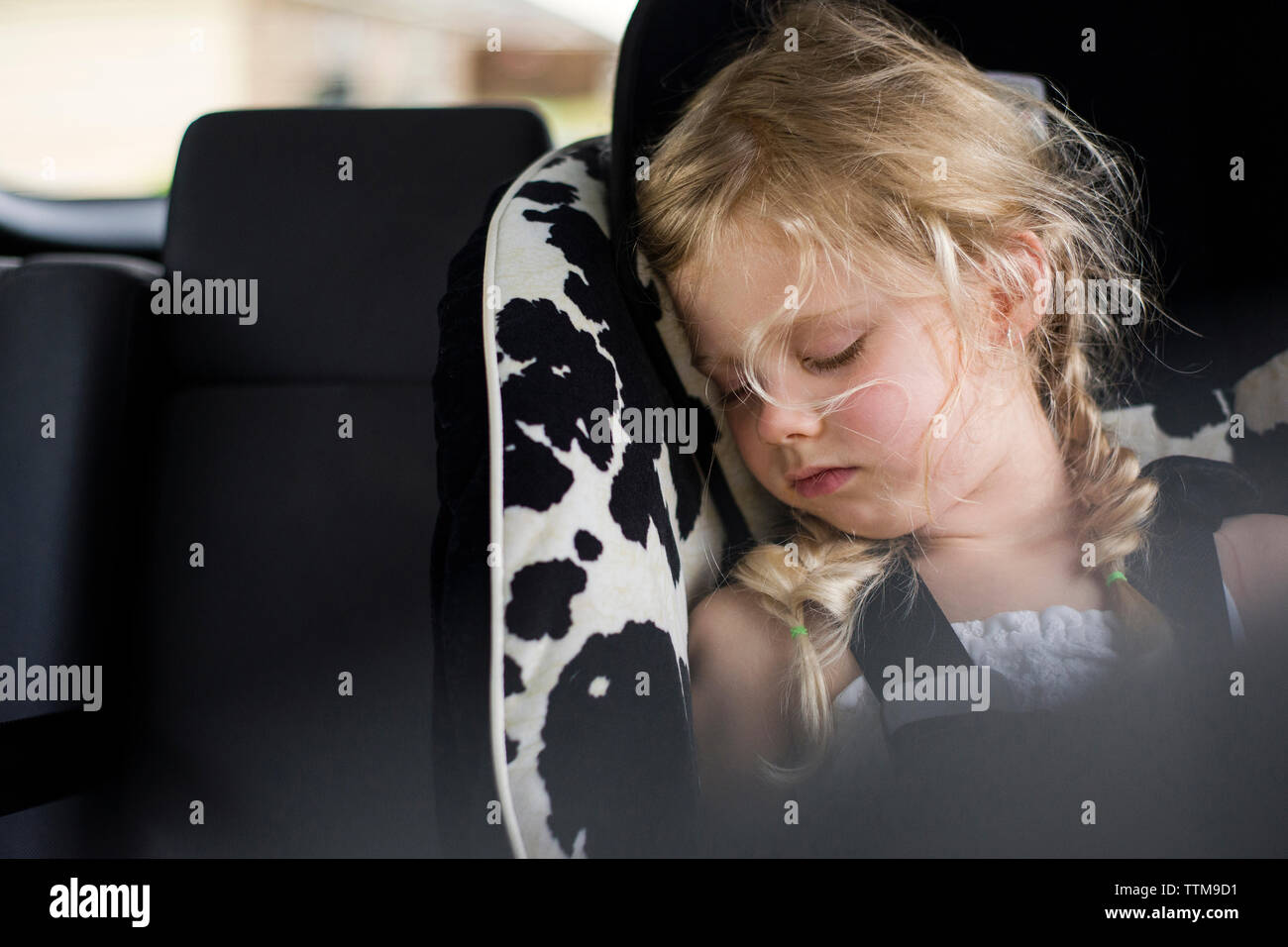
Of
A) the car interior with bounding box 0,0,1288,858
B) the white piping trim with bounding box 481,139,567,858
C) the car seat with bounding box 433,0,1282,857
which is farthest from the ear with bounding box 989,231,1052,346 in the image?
the white piping trim with bounding box 481,139,567,858

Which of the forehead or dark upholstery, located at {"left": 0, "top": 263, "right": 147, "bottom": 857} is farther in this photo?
dark upholstery, located at {"left": 0, "top": 263, "right": 147, "bottom": 857}

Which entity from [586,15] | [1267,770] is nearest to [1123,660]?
[1267,770]

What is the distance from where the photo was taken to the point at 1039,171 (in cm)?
88

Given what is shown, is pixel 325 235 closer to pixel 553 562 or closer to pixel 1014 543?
pixel 553 562

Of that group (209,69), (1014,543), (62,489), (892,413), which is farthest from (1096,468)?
(209,69)

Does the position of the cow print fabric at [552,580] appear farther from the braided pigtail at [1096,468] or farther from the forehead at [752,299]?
the braided pigtail at [1096,468]

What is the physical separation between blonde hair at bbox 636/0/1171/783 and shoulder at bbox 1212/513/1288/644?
9 cm

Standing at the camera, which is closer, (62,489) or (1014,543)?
(1014,543)

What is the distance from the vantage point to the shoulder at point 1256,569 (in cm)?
87

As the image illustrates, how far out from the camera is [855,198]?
2.60ft

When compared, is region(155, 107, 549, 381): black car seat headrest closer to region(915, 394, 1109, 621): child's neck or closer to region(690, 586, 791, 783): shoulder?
region(690, 586, 791, 783): shoulder

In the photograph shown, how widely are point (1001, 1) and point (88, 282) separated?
1048mm

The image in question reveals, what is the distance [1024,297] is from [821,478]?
0.86 ft

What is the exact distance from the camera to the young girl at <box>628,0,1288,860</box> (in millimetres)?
790
